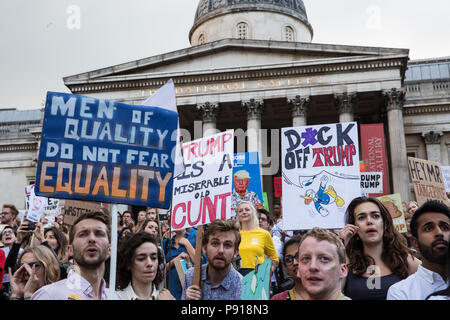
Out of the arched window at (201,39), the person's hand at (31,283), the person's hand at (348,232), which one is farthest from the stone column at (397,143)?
the person's hand at (31,283)

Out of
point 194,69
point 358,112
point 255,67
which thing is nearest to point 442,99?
point 358,112

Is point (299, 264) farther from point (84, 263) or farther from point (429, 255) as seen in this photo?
point (84, 263)

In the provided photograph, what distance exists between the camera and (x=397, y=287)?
3.78m

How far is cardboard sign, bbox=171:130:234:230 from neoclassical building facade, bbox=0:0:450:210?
784 inches

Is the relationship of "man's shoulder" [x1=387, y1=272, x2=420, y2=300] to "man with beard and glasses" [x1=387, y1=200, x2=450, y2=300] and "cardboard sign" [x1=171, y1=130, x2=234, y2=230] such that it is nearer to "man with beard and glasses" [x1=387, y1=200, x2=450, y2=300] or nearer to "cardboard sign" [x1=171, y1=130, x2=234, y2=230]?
"man with beard and glasses" [x1=387, y1=200, x2=450, y2=300]

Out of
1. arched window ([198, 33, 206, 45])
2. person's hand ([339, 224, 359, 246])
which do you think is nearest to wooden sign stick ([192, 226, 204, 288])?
person's hand ([339, 224, 359, 246])

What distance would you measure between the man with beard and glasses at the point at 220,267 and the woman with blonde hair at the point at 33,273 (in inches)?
52.0

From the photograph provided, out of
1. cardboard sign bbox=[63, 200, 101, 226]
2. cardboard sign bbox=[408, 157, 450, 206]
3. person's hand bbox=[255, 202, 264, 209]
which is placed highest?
cardboard sign bbox=[408, 157, 450, 206]

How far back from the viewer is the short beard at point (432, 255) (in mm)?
3682

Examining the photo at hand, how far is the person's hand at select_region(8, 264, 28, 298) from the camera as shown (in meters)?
4.55

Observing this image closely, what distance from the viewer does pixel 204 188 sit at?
19.9ft

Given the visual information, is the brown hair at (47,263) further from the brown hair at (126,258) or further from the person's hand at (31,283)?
the brown hair at (126,258)
